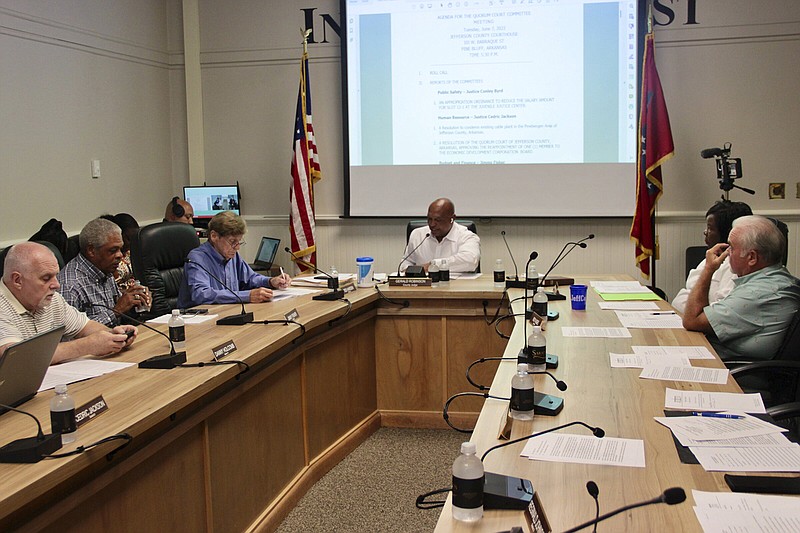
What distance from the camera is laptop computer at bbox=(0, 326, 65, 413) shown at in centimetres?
178

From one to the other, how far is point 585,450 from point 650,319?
169 cm

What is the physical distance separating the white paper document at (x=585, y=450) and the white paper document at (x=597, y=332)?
3.85 feet

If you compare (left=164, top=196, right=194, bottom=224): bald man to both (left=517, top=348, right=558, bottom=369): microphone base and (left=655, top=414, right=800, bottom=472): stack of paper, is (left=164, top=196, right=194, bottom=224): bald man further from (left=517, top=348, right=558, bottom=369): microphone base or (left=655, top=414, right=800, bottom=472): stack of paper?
(left=655, top=414, right=800, bottom=472): stack of paper

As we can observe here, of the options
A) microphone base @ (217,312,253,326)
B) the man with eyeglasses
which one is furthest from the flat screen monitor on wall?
microphone base @ (217,312,253,326)

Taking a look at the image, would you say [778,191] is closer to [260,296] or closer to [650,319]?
[650,319]

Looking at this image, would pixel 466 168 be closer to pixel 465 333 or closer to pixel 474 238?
pixel 474 238

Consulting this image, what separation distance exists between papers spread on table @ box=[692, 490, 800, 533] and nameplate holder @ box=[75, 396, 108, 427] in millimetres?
1380

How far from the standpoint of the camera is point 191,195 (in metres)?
6.04

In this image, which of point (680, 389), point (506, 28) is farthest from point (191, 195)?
A: point (680, 389)

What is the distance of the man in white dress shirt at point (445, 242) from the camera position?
15.6 ft

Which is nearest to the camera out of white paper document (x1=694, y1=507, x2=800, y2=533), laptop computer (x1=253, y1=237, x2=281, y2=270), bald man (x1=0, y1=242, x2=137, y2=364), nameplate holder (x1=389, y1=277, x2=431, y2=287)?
white paper document (x1=694, y1=507, x2=800, y2=533)

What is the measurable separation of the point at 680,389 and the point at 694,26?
13.8ft

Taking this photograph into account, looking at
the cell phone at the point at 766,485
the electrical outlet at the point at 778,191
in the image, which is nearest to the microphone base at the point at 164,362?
the cell phone at the point at 766,485

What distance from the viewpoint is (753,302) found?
9.30ft
